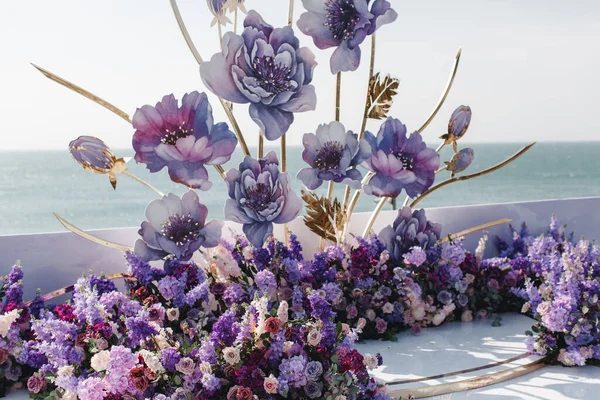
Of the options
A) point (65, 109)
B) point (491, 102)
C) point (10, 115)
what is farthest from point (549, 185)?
point (10, 115)

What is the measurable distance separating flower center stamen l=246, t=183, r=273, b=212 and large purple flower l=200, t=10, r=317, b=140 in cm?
18

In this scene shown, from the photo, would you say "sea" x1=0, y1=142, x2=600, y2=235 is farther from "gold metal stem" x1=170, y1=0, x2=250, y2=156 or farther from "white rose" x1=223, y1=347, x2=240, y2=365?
"white rose" x1=223, y1=347, x2=240, y2=365

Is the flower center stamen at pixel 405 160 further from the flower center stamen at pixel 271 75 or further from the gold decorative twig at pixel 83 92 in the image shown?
the gold decorative twig at pixel 83 92

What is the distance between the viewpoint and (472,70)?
29.7 metres

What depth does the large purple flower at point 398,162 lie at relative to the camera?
242 cm

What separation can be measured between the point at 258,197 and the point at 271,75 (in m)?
0.41

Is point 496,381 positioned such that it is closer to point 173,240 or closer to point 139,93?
point 173,240

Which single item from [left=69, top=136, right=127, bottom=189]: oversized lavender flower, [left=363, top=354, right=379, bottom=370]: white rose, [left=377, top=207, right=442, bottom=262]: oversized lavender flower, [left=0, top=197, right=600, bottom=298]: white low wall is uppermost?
[left=69, top=136, right=127, bottom=189]: oversized lavender flower

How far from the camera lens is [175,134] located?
7.09 feet

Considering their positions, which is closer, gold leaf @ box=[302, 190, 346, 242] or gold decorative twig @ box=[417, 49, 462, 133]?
gold leaf @ box=[302, 190, 346, 242]

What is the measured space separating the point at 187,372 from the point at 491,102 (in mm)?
32830

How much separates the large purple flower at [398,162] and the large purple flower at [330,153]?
12 cm

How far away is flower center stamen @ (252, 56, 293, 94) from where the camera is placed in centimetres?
215

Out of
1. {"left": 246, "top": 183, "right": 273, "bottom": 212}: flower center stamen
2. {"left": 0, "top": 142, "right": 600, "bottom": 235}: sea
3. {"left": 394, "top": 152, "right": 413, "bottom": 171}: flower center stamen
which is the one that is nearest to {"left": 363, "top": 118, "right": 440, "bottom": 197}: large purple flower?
{"left": 394, "top": 152, "right": 413, "bottom": 171}: flower center stamen
